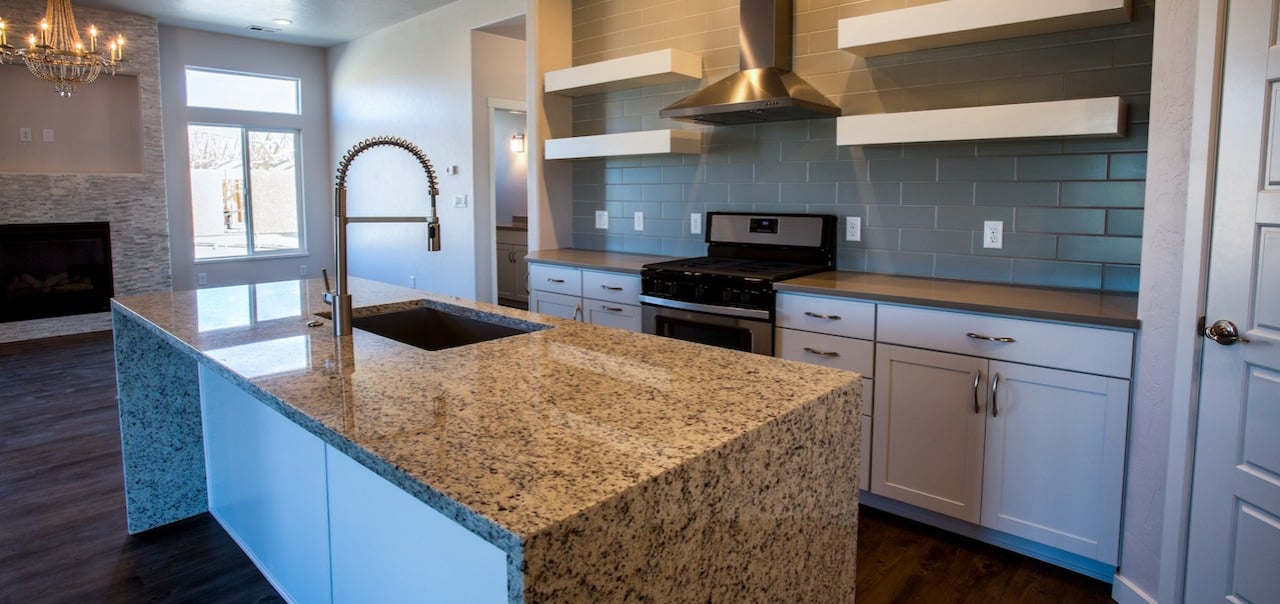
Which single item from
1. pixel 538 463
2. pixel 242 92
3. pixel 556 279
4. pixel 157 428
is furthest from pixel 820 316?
pixel 242 92

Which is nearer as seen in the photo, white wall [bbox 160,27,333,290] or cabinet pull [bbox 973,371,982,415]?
cabinet pull [bbox 973,371,982,415]

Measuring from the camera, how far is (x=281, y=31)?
23.3ft

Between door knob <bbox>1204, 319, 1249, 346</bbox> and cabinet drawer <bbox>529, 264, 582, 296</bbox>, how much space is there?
2.59 metres

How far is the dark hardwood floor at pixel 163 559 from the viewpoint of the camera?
2248mm

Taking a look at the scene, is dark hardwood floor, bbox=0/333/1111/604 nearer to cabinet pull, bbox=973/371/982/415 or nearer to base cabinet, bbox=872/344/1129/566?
base cabinet, bbox=872/344/1129/566

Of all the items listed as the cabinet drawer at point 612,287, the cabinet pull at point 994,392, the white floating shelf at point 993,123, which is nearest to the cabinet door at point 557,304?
the cabinet drawer at point 612,287

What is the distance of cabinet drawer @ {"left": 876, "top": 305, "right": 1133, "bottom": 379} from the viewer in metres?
2.14

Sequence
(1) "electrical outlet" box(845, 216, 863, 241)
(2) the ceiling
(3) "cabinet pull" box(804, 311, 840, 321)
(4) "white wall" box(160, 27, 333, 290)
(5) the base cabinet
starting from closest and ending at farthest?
(5) the base cabinet, (3) "cabinet pull" box(804, 311, 840, 321), (1) "electrical outlet" box(845, 216, 863, 241), (2) the ceiling, (4) "white wall" box(160, 27, 333, 290)

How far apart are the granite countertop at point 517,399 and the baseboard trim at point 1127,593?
1385mm

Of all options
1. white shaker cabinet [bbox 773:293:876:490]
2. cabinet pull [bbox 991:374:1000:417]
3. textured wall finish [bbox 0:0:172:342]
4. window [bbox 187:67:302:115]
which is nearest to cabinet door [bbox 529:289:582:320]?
white shaker cabinet [bbox 773:293:876:490]

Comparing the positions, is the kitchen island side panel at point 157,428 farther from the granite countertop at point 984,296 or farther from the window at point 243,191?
the window at point 243,191

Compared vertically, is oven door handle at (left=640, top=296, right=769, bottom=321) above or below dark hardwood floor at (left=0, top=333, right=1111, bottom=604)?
above

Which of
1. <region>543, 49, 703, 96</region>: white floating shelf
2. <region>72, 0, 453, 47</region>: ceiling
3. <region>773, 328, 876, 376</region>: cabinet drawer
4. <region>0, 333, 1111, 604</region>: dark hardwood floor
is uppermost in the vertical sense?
<region>72, 0, 453, 47</region>: ceiling

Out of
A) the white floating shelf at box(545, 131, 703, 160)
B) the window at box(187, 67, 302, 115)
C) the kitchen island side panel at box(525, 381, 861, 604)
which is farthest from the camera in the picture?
the window at box(187, 67, 302, 115)
